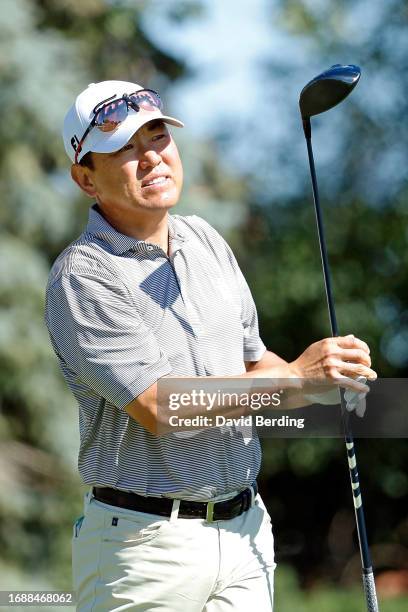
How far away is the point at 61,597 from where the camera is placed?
560 cm

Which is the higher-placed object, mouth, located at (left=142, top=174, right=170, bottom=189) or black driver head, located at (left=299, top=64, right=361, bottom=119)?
black driver head, located at (left=299, top=64, right=361, bottom=119)

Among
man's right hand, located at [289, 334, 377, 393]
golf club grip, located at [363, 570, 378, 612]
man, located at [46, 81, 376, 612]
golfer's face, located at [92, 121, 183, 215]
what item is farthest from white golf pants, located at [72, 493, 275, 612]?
golfer's face, located at [92, 121, 183, 215]

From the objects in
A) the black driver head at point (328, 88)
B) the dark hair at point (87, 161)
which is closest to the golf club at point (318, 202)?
the black driver head at point (328, 88)

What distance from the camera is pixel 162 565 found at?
285 cm

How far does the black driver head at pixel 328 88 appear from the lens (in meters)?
3.12

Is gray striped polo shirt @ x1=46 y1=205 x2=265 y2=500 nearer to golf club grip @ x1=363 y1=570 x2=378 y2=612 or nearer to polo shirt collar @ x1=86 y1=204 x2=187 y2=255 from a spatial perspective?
polo shirt collar @ x1=86 y1=204 x2=187 y2=255

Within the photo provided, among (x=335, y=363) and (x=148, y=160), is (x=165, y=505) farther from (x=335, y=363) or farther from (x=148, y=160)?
(x=148, y=160)

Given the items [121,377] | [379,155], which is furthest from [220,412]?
[379,155]

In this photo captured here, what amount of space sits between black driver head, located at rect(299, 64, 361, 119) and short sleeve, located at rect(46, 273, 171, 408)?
845 mm

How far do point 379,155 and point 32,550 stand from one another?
6125 mm

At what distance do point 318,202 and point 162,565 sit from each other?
44.0 inches

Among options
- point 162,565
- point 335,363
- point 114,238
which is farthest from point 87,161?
point 162,565

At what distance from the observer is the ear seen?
123 inches

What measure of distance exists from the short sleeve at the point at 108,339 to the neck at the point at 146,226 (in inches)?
9.2
